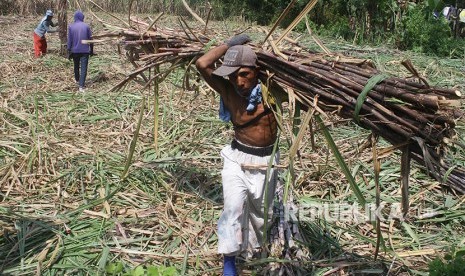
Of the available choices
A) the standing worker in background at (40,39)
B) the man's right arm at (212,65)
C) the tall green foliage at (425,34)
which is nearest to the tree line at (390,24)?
the tall green foliage at (425,34)

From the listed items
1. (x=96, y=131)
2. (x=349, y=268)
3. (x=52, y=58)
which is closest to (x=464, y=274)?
(x=349, y=268)

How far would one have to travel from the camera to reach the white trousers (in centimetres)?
286

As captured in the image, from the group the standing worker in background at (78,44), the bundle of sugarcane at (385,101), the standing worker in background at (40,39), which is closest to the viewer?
the bundle of sugarcane at (385,101)

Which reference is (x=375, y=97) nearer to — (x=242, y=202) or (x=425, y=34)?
(x=242, y=202)

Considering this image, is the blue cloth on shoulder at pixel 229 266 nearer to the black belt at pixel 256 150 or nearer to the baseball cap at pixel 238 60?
the black belt at pixel 256 150

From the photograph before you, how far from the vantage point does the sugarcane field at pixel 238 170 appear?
2.47m

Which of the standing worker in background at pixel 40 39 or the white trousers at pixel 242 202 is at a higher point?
the white trousers at pixel 242 202

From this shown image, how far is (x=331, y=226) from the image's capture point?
12.0 ft

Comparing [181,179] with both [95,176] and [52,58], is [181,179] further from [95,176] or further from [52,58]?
[52,58]

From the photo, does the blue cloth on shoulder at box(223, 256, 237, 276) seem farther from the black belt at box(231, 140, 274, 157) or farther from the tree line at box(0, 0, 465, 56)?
the tree line at box(0, 0, 465, 56)

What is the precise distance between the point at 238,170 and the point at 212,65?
658 mm

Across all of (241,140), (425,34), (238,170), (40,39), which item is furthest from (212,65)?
(425,34)

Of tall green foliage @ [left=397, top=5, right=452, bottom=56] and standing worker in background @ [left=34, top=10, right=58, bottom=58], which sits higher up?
tall green foliage @ [left=397, top=5, right=452, bottom=56]

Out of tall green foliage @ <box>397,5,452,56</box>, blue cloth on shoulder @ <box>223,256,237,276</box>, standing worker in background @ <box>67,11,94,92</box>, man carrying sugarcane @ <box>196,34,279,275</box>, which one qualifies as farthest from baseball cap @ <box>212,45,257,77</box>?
tall green foliage @ <box>397,5,452,56</box>
